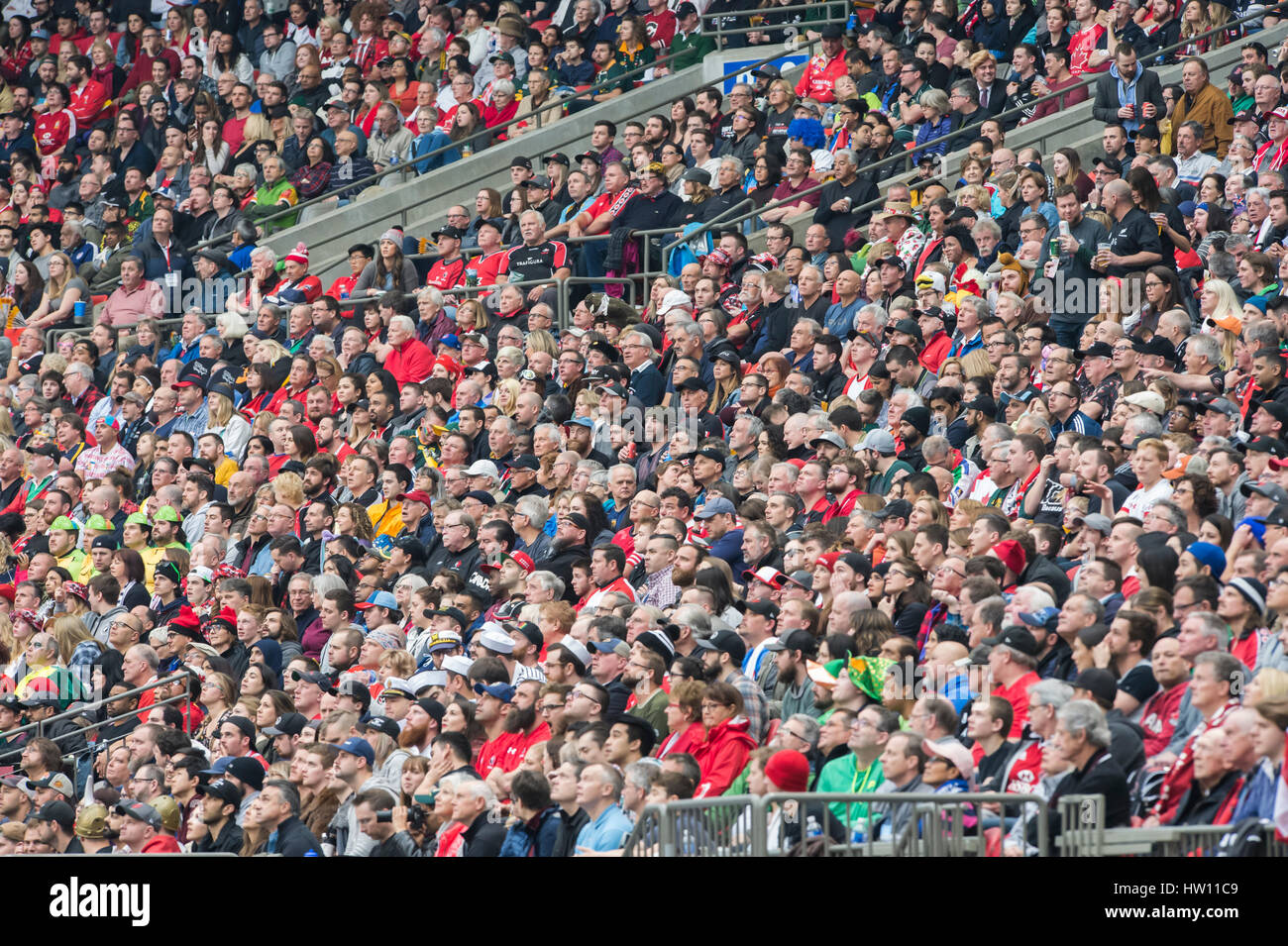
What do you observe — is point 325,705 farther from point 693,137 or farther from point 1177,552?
point 693,137

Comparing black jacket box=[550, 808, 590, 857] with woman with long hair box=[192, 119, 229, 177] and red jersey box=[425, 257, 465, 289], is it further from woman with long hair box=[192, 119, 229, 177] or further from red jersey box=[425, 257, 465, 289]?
woman with long hair box=[192, 119, 229, 177]

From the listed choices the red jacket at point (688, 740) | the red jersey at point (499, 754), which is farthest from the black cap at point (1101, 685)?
the red jersey at point (499, 754)

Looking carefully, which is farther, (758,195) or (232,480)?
(758,195)

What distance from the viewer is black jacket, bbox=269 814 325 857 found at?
400 inches

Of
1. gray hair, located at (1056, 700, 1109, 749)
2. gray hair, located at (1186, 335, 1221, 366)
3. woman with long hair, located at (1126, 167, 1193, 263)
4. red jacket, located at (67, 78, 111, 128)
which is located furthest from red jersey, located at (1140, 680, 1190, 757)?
red jacket, located at (67, 78, 111, 128)

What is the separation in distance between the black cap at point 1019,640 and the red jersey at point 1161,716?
65 cm

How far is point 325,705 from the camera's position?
38.4ft

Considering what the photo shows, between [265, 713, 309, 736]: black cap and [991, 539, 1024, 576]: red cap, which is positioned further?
[265, 713, 309, 736]: black cap

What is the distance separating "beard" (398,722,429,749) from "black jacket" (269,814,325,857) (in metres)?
0.78

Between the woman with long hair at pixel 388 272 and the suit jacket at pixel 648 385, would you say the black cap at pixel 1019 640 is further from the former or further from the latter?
the woman with long hair at pixel 388 272

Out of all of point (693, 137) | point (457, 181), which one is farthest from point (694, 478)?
point (457, 181)

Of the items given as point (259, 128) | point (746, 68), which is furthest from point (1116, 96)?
point (259, 128)
